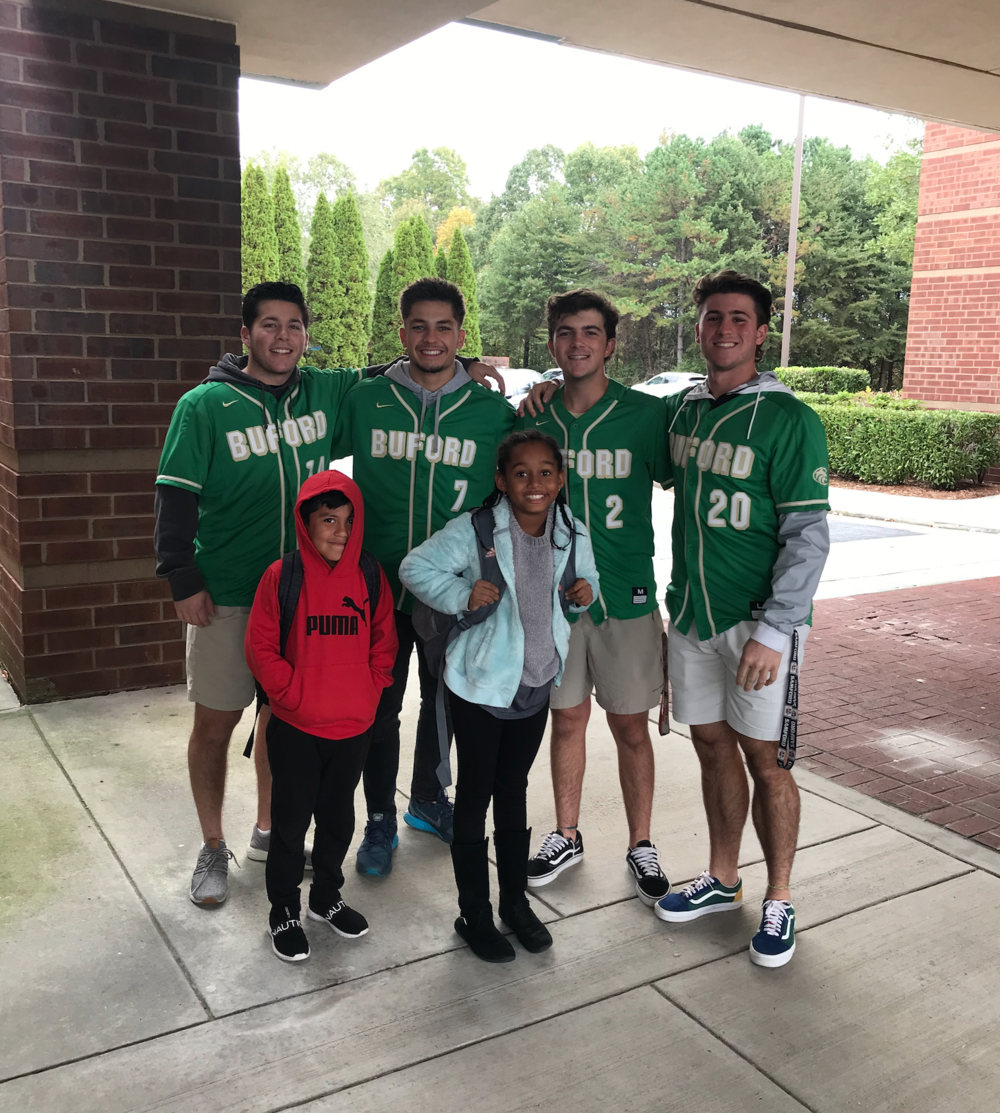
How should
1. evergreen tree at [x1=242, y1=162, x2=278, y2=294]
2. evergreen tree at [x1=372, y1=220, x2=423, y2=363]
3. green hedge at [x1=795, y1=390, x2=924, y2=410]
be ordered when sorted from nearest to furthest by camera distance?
green hedge at [x1=795, y1=390, x2=924, y2=410] → evergreen tree at [x1=242, y1=162, x2=278, y2=294] → evergreen tree at [x1=372, y1=220, x2=423, y2=363]

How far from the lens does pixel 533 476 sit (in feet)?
9.67

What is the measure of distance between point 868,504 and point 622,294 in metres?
32.4

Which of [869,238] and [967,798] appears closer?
[967,798]

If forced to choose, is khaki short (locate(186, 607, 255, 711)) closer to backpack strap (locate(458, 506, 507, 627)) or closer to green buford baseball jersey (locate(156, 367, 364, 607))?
green buford baseball jersey (locate(156, 367, 364, 607))

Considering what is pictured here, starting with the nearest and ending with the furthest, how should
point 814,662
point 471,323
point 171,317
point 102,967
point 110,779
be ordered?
point 102,967, point 110,779, point 171,317, point 814,662, point 471,323

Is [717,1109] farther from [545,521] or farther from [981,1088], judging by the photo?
[545,521]

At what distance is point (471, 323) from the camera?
30266 mm

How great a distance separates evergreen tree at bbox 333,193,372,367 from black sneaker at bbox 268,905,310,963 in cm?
2565

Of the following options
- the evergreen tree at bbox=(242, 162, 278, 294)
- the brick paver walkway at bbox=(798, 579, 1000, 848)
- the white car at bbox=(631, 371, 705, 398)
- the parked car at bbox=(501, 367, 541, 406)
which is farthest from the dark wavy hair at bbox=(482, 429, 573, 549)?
the white car at bbox=(631, 371, 705, 398)

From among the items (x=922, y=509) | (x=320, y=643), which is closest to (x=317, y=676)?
(x=320, y=643)

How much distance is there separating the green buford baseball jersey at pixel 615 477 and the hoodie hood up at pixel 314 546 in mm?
739

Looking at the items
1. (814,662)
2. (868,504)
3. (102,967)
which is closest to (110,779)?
(102,967)

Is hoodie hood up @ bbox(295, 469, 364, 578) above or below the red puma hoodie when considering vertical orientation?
above

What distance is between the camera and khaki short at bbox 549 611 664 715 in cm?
348
